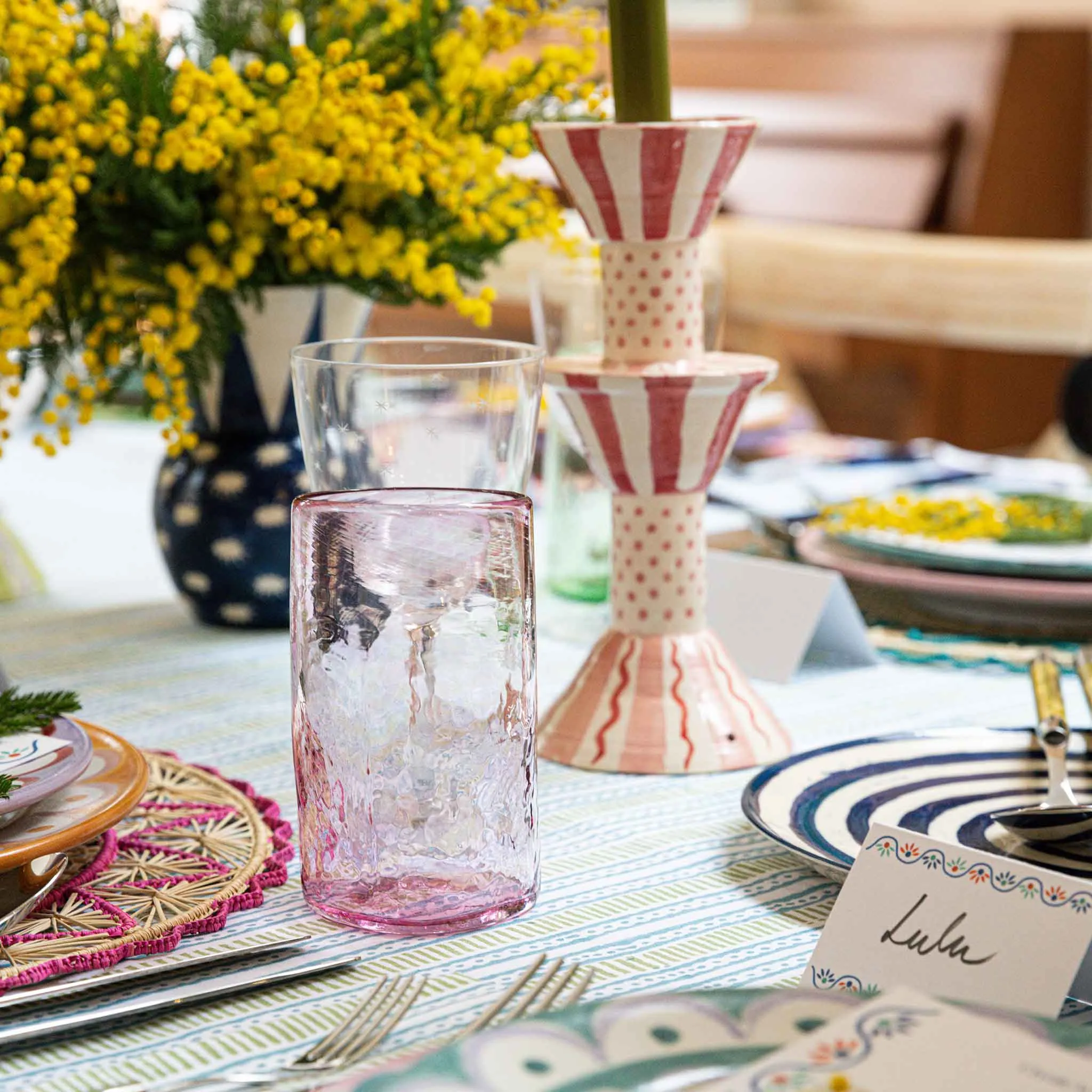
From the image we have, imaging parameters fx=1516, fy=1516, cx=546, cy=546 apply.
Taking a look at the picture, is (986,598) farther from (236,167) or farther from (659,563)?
(236,167)

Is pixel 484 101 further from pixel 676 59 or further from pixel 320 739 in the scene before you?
pixel 676 59

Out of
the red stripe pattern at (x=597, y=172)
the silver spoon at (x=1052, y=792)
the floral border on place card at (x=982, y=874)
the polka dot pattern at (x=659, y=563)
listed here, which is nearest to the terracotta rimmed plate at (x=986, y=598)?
the silver spoon at (x=1052, y=792)

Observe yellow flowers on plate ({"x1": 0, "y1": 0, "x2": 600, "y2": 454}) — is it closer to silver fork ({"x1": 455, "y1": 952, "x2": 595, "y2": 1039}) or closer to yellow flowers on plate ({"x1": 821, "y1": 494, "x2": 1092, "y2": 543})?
yellow flowers on plate ({"x1": 821, "y1": 494, "x2": 1092, "y2": 543})

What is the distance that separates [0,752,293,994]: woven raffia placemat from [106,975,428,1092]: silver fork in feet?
0.26

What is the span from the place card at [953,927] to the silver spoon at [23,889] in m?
0.29

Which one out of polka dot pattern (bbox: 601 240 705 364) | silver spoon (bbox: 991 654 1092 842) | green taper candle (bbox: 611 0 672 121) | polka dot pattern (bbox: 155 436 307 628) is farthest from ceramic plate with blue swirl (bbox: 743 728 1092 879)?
polka dot pattern (bbox: 155 436 307 628)

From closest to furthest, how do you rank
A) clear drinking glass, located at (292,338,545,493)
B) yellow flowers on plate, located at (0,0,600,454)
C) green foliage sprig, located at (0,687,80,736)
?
green foliage sprig, located at (0,687,80,736)
clear drinking glass, located at (292,338,545,493)
yellow flowers on plate, located at (0,0,600,454)

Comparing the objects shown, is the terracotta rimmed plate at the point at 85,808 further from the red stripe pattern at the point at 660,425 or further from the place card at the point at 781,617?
the place card at the point at 781,617

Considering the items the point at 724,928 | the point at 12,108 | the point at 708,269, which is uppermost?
the point at 12,108

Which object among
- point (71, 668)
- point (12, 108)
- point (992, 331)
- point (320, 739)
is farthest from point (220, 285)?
point (992, 331)

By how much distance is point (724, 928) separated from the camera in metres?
0.62

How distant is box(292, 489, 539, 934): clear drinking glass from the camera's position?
58 centimetres

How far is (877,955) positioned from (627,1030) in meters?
0.16

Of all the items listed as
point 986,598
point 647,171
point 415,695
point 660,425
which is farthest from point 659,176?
point 986,598
